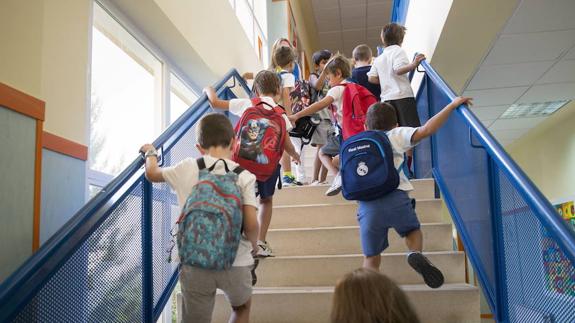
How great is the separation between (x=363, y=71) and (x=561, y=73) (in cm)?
299

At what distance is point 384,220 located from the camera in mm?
2803

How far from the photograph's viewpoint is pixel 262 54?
28.7ft

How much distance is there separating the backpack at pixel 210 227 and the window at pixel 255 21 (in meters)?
4.93

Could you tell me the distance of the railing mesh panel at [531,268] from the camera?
1.83 metres

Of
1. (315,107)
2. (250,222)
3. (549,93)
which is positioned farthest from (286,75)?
(549,93)

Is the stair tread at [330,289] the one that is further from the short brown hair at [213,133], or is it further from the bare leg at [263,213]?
the short brown hair at [213,133]

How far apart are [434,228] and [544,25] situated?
2600 millimetres

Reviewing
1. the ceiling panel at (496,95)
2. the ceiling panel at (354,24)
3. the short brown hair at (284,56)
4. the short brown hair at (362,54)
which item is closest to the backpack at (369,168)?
the short brown hair at (284,56)

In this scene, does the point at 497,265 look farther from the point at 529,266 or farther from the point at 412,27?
the point at 412,27

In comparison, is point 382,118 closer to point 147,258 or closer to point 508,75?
point 147,258

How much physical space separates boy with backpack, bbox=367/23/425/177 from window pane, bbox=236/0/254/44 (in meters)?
2.95

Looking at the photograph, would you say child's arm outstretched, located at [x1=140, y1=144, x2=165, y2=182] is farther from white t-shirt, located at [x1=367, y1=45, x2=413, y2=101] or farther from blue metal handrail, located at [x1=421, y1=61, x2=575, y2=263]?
white t-shirt, located at [x1=367, y1=45, x2=413, y2=101]

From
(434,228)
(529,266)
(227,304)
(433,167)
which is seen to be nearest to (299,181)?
(433,167)

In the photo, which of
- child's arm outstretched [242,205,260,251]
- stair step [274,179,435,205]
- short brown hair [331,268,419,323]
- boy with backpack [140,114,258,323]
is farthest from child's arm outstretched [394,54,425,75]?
short brown hair [331,268,419,323]
